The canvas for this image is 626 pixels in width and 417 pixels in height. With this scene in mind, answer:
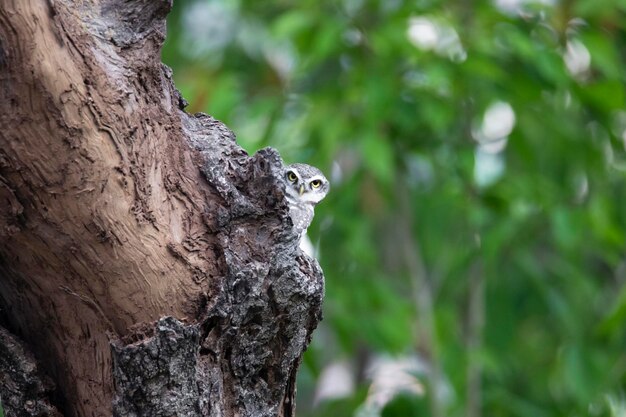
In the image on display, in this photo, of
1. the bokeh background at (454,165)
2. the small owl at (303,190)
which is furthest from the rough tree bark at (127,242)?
the bokeh background at (454,165)

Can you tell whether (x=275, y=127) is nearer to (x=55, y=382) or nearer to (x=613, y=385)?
(x=613, y=385)

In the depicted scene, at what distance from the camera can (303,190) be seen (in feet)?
9.71

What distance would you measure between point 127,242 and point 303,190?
3.02 feet

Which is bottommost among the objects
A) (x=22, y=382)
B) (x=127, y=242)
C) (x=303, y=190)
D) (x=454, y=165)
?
(x=22, y=382)

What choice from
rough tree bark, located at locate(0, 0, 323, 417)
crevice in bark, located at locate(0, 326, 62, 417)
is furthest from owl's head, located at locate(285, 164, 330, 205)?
crevice in bark, located at locate(0, 326, 62, 417)

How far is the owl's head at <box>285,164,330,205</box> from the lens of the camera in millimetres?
2918

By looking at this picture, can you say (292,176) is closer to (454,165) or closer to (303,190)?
(303,190)

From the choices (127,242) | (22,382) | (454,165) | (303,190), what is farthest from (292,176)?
(454,165)

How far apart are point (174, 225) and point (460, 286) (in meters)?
3.49

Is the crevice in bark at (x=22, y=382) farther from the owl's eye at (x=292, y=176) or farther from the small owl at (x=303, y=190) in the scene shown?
the owl's eye at (x=292, y=176)

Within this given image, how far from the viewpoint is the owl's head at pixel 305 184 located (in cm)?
292

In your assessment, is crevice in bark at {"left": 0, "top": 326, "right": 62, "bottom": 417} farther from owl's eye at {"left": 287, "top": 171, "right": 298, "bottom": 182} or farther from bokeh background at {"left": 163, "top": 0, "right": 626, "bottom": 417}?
bokeh background at {"left": 163, "top": 0, "right": 626, "bottom": 417}

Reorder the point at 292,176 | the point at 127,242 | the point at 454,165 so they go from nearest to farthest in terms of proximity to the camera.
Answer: the point at 127,242 → the point at 292,176 → the point at 454,165

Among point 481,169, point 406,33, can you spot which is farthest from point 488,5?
point 481,169
